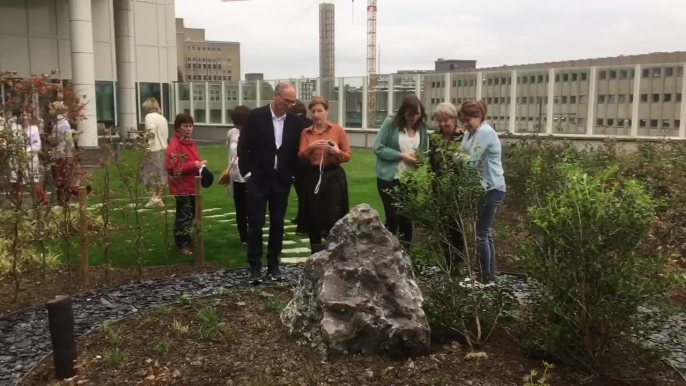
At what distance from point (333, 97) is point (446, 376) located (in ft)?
77.7

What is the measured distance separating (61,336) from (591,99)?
17406 mm

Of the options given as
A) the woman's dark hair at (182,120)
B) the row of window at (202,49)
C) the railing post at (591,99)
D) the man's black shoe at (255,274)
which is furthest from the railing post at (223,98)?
the row of window at (202,49)

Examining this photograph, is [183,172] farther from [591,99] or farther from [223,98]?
[223,98]

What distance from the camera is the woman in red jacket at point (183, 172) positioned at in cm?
729

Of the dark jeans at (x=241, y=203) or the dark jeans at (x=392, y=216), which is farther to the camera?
the dark jeans at (x=241, y=203)

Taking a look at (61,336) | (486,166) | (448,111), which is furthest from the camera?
(448,111)

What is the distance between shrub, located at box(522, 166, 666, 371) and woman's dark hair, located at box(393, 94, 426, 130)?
250cm

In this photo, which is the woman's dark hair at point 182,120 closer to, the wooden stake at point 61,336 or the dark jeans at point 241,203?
the dark jeans at point 241,203

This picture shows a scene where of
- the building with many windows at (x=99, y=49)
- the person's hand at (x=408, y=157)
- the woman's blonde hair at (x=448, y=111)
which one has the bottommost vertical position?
the person's hand at (x=408, y=157)

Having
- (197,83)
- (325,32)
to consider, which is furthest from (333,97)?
(325,32)

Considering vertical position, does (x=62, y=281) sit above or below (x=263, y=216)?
below

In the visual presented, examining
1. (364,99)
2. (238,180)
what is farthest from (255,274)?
(364,99)

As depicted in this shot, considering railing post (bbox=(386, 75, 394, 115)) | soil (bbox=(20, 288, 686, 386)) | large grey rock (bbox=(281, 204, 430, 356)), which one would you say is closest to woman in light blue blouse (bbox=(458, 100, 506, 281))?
soil (bbox=(20, 288, 686, 386))

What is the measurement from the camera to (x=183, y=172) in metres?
7.41
